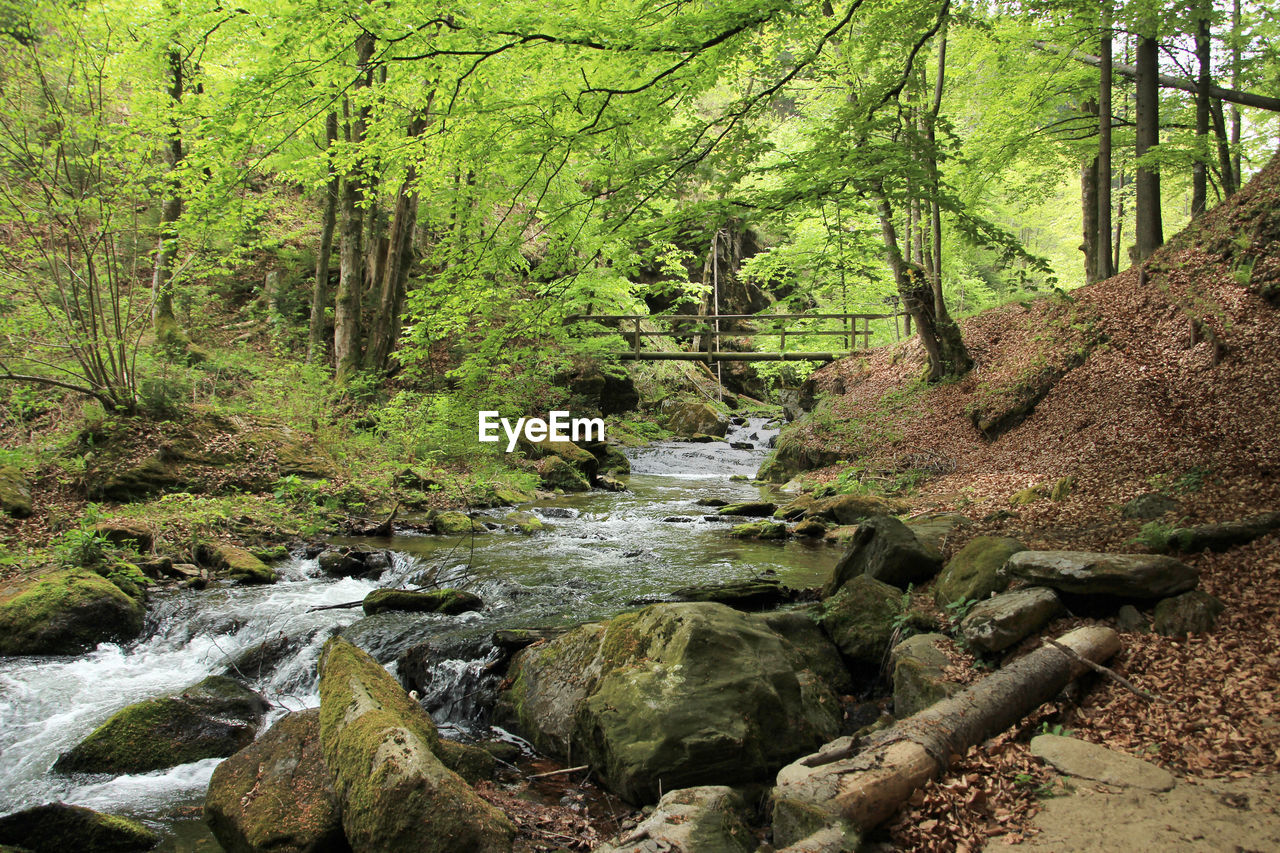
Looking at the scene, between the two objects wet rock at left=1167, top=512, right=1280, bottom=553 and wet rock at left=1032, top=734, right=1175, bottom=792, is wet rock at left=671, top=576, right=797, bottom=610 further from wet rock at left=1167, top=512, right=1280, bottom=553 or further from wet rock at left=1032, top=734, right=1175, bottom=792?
wet rock at left=1032, top=734, right=1175, bottom=792

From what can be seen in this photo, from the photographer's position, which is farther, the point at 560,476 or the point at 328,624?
the point at 560,476

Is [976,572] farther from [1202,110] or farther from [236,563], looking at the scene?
[1202,110]

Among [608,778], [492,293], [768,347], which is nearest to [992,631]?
[608,778]

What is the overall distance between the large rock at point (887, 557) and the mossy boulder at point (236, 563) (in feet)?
20.1

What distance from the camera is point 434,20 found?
4.57 metres

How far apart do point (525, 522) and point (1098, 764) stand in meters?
8.44

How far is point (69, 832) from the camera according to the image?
3.14 metres

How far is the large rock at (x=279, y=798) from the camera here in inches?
119

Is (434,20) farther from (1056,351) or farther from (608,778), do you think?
(1056,351)

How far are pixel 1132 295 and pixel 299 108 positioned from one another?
38.8 feet

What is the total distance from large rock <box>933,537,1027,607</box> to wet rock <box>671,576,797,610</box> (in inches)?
56.6

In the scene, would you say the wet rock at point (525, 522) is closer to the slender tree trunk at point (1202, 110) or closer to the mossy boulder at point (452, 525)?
the mossy boulder at point (452, 525)

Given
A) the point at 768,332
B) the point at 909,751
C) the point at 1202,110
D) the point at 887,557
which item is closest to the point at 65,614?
the point at 909,751
